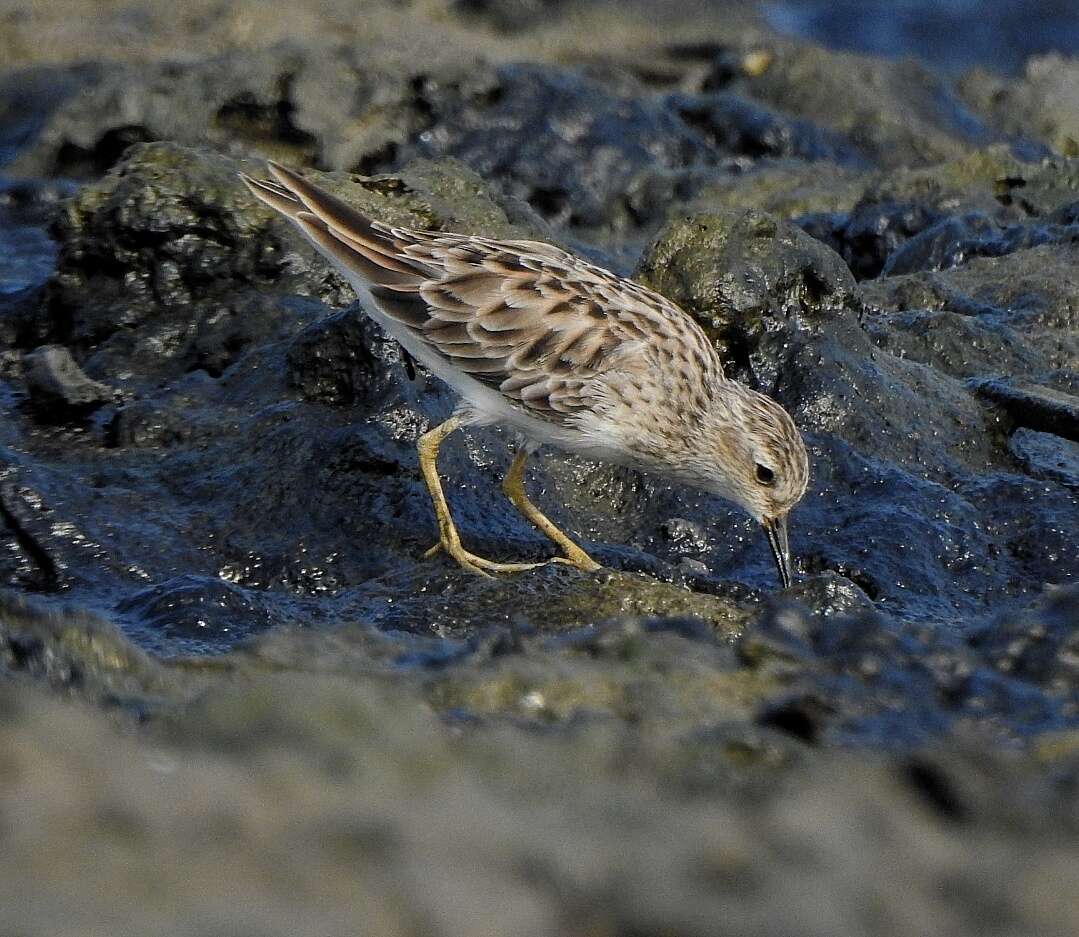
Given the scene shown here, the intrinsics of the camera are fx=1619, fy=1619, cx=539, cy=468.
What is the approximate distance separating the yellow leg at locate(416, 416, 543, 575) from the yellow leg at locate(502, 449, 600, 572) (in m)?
0.18

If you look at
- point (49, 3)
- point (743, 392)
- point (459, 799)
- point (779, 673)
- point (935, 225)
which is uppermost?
point (459, 799)

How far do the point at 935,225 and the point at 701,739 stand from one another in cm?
962

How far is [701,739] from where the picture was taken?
381cm

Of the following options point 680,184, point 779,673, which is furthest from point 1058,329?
point 779,673

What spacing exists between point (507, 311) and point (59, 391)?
2496mm

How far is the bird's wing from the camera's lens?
757cm

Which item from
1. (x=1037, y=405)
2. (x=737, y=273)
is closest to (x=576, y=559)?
(x=737, y=273)

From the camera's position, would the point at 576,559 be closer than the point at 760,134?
Yes

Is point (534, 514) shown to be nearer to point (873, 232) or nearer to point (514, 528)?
point (514, 528)

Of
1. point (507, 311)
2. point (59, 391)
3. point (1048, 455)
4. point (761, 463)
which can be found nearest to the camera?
point (761, 463)

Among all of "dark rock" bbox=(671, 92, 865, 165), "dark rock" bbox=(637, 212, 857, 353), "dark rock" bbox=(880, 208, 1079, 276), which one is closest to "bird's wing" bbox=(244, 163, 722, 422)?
"dark rock" bbox=(637, 212, 857, 353)

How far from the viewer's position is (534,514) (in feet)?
26.0

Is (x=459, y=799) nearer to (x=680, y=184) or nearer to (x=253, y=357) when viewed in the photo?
(x=253, y=357)

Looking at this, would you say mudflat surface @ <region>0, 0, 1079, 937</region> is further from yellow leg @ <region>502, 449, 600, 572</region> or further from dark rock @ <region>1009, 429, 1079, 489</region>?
yellow leg @ <region>502, 449, 600, 572</region>
